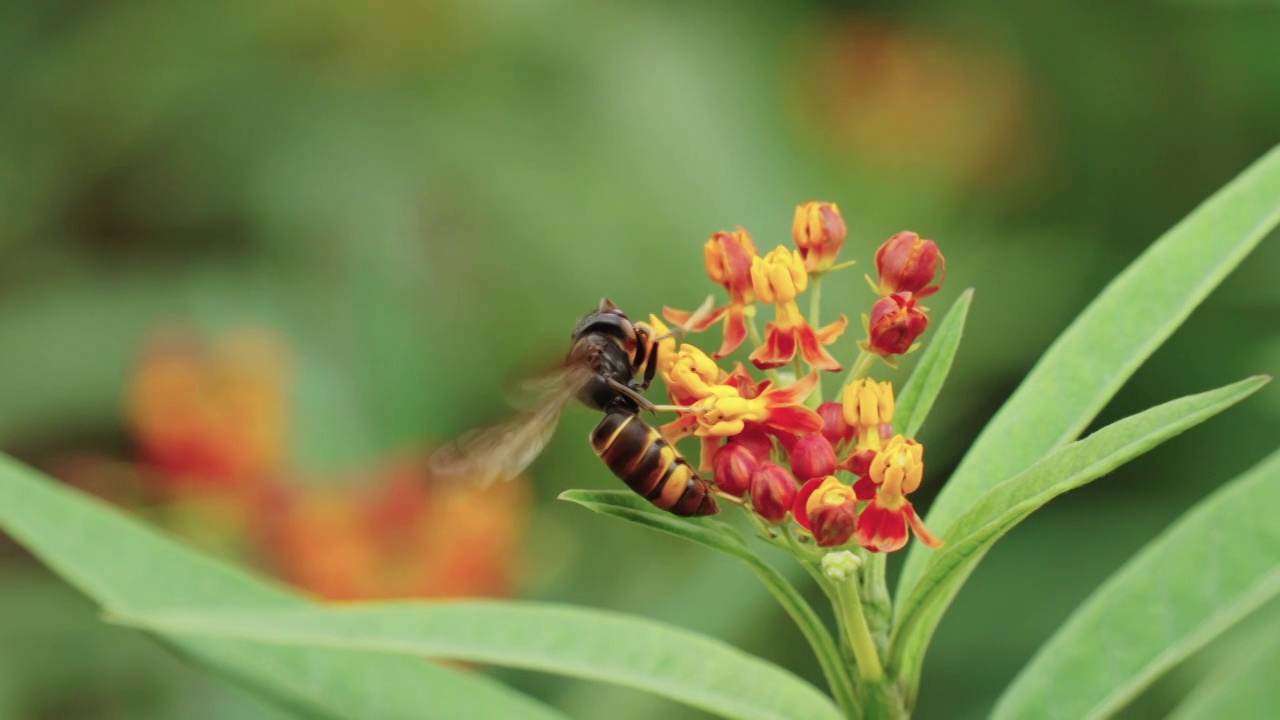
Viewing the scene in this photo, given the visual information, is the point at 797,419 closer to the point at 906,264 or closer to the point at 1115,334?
the point at 906,264

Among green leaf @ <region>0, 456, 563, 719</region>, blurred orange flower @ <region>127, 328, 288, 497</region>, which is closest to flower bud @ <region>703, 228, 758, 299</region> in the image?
green leaf @ <region>0, 456, 563, 719</region>

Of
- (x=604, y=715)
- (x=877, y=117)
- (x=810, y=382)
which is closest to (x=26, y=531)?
(x=810, y=382)

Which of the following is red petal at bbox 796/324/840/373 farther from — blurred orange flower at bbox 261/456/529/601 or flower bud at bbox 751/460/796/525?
blurred orange flower at bbox 261/456/529/601

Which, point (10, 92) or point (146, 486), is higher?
point (10, 92)

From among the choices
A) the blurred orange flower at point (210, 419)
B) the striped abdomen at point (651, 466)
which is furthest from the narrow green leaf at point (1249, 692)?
the blurred orange flower at point (210, 419)

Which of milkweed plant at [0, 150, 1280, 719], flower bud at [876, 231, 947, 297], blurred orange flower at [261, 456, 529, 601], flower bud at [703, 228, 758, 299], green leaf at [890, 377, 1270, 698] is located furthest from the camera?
blurred orange flower at [261, 456, 529, 601]

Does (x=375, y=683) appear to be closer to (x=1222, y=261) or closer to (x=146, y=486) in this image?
(x=1222, y=261)
